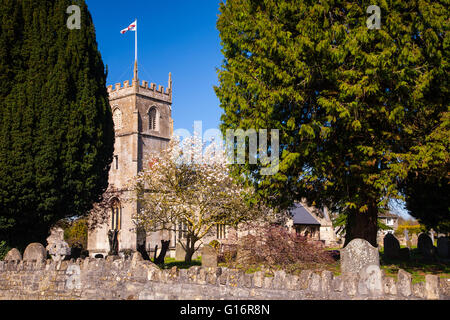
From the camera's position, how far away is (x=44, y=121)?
51.8ft

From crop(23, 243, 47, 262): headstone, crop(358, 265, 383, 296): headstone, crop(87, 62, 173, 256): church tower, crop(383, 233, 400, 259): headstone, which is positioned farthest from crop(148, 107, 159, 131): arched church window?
crop(358, 265, 383, 296): headstone

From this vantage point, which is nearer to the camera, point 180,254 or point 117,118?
point 180,254

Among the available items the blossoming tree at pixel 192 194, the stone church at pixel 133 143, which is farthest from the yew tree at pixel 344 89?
the stone church at pixel 133 143

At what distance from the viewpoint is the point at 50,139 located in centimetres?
1570

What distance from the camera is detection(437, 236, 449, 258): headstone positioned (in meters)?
23.1

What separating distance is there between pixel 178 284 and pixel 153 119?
3963 cm

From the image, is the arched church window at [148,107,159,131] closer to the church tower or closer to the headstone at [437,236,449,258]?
the church tower

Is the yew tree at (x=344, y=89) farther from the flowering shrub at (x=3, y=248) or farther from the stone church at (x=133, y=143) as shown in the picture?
the stone church at (x=133, y=143)

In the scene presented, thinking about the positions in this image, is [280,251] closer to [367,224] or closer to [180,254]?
[367,224]

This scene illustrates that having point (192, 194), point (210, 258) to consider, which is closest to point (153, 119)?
point (192, 194)
